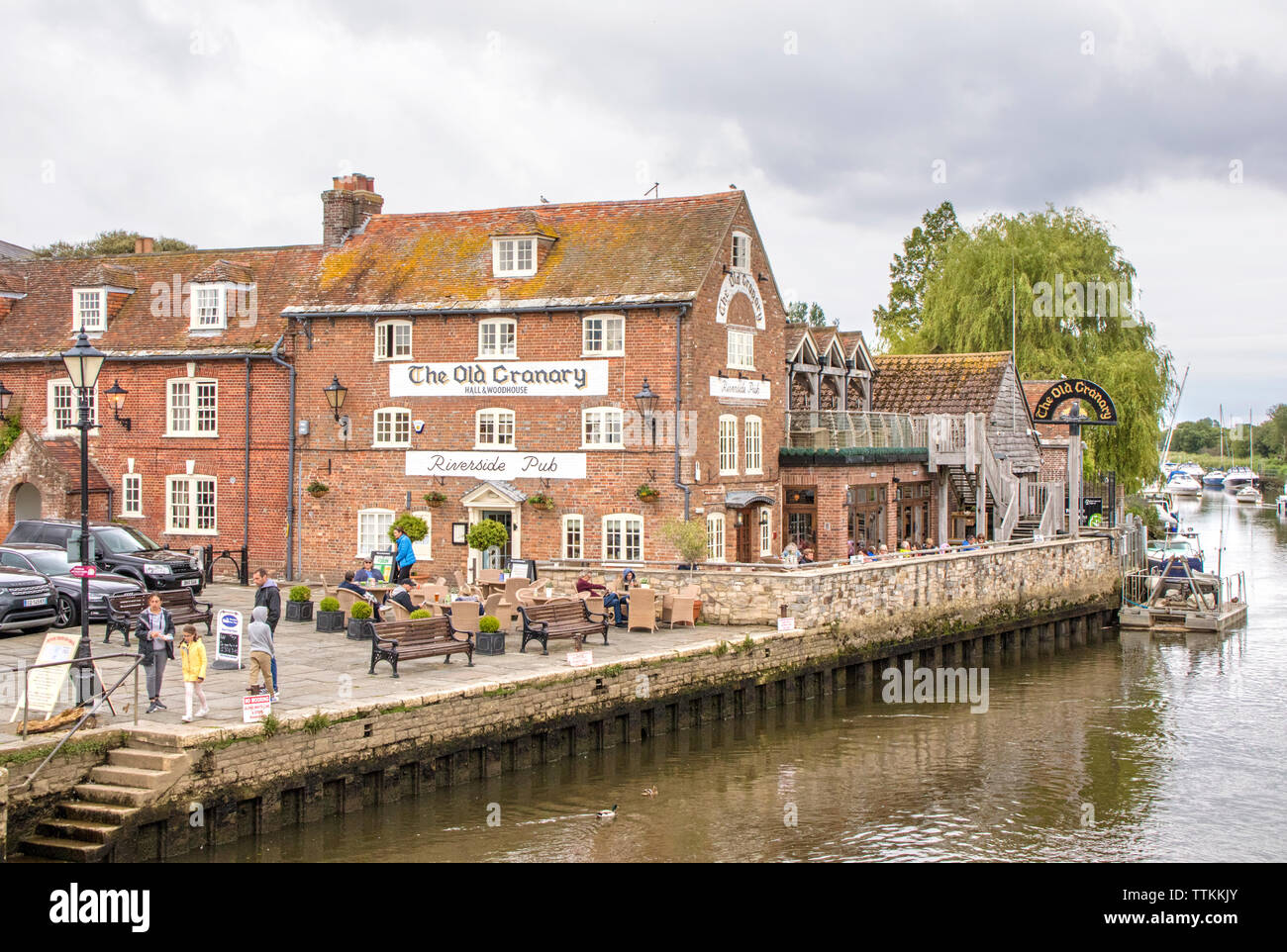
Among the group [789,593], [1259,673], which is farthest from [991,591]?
[789,593]

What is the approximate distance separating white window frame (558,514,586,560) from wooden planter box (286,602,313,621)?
686cm

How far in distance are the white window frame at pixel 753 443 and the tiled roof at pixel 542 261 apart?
4260mm

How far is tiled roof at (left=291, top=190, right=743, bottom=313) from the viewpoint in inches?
1212

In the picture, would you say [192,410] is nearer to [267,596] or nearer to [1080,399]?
[267,596]

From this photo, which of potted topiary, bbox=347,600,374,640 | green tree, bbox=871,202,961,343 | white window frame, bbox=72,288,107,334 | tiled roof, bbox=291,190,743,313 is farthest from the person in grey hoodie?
green tree, bbox=871,202,961,343

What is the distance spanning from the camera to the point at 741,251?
32.0 metres

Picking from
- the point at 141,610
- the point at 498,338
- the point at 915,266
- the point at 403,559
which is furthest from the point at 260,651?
the point at 915,266

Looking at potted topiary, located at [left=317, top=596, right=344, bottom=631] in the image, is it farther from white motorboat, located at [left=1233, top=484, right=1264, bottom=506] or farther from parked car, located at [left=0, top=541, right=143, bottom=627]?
white motorboat, located at [left=1233, top=484, right=1264, bottom=506]

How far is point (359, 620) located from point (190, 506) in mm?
13007

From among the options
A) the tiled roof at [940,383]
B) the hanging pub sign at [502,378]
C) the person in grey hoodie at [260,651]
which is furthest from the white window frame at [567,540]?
the tiled roof at [940,383]

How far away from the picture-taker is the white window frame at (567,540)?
30.7m

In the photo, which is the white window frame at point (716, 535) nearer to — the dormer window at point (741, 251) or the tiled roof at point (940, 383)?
the dormer window at point (741, 251)
